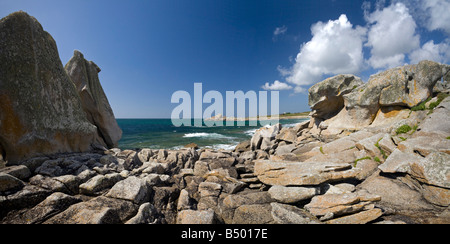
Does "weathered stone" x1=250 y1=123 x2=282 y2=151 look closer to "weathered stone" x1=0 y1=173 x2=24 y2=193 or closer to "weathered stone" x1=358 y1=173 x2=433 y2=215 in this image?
"weathered stone" x1=358 y1=173 x2=433 y2=215

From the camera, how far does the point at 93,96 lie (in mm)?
15992

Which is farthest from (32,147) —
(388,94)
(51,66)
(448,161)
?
(388,94)

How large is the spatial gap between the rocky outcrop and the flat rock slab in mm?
12422

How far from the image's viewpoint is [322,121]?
20766mm

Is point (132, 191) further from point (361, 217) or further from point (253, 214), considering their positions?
point (361, 217)

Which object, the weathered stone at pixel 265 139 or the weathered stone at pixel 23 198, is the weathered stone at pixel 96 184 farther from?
the weathered stone at pixel 265 139

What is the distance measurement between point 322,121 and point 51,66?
27.4 metres

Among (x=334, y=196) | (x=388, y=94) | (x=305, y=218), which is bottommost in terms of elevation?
(x=305, y=218)

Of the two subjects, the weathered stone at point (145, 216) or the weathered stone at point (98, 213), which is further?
the weathered stone at point (145, 216)

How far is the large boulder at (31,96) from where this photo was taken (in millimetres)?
7344

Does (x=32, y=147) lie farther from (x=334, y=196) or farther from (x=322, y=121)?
(x=322, y=121)

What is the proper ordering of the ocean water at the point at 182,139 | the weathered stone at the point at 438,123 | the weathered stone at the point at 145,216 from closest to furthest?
the weathered stone at the point at 145,216, the weathered stone at the point at 438,123, the ocean water at the point at 182,139

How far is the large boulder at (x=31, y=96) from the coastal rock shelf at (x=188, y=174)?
0.05 metres

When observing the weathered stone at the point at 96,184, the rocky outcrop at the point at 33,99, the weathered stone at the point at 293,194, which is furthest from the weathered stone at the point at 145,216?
the rocky outcrop at the point at 33,99
